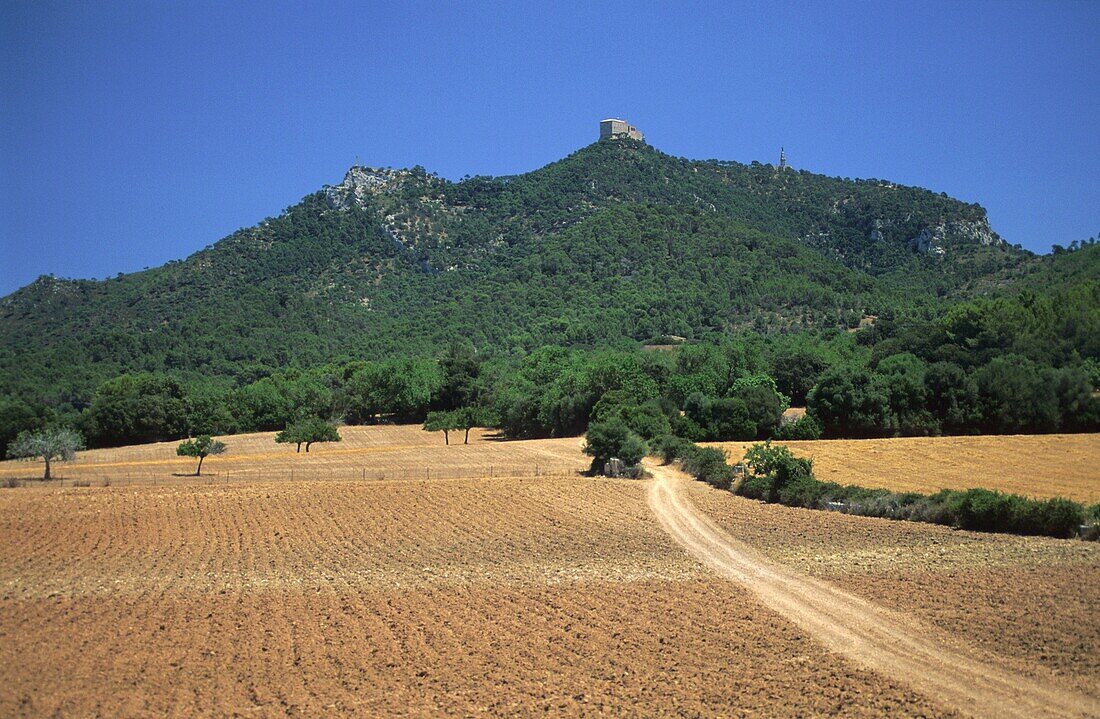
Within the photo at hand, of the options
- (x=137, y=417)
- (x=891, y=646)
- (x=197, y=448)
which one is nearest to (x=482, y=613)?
(x=891, y=646)

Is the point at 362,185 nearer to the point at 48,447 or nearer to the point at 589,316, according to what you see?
the point at 589,316

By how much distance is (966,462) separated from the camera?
47062 mm

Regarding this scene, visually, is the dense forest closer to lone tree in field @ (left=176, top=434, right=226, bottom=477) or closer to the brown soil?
the brown soil

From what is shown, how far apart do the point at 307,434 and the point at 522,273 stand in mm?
81547

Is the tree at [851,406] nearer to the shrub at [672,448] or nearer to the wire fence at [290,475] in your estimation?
the shrub at [672,448]

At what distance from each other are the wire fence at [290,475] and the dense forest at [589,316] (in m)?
10.2

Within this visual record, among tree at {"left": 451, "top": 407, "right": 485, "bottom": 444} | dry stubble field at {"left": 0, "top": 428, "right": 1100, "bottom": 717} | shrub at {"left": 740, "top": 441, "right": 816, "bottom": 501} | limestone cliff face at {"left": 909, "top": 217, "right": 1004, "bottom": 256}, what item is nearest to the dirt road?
dry stubble field at {"left": 0, "top": 428, "right": 1100, "bottom": 717}

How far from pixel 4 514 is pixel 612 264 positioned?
110828 mm

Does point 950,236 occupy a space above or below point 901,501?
above

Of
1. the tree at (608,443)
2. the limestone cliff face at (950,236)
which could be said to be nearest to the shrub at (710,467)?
the tree at (608,443)

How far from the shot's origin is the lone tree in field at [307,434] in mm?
63719

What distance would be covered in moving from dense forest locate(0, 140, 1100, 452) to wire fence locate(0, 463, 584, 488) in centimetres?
1016

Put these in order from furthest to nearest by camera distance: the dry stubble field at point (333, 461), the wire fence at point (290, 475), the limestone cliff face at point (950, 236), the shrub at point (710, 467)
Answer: the limestone cliff face at point (950, 236) → the dry stubble field at point (333, 461) → the wire fence at point (290, 475) → the shrub at point (710, 467)

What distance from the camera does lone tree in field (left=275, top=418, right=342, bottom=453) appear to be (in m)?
63.7
